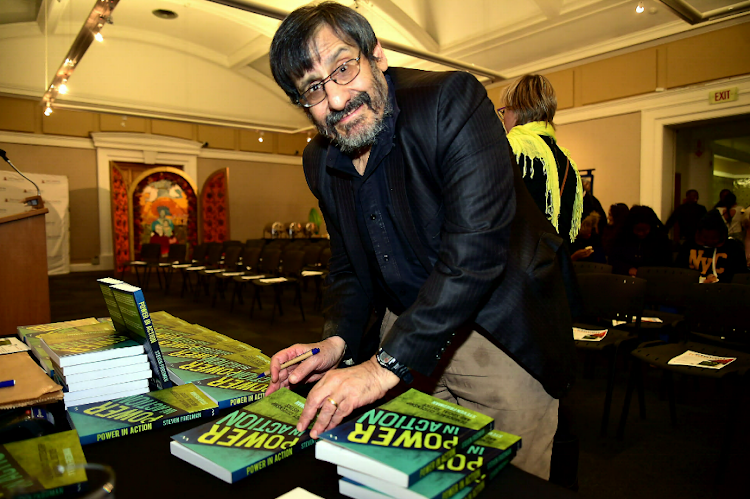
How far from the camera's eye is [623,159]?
773 centimetres

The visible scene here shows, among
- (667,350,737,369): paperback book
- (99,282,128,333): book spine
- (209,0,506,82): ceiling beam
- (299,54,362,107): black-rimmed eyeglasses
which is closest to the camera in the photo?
(299,54,362,107): black-rimmed eyeglasses

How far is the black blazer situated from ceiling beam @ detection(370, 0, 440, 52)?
848cm

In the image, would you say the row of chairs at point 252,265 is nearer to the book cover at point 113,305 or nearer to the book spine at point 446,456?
the book cover at point 113,305

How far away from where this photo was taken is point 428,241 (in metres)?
1.03

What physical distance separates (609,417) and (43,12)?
11.9 m

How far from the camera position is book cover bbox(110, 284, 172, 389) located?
103cm

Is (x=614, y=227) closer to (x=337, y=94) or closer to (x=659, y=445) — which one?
(x=659, y=445)

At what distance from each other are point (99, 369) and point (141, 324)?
116 mm

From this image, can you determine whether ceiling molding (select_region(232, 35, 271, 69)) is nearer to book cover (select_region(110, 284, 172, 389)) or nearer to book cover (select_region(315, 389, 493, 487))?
book cover (select_region(110, 284, 172, 389))

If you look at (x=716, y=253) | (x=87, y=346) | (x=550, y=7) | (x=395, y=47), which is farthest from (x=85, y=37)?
(x=716, y=253)

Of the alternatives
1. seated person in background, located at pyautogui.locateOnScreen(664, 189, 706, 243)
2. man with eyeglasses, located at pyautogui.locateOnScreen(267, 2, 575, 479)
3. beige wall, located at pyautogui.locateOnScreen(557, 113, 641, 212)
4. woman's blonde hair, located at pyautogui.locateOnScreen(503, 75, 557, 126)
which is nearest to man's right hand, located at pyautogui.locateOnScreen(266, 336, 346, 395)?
man with eyeglasses, located at pyautogui.locateOnScreen(267, 2, 575, 479)

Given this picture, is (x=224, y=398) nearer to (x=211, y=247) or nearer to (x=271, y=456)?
(x=271, y=456)

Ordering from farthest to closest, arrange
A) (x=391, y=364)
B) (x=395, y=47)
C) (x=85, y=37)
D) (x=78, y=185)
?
1. (x=78, y=185)
2. (x=395, y=47)
3. (x=85, y=37)
4. (x=391, y=364)

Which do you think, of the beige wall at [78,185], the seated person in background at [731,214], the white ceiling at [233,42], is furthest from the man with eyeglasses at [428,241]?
the beige wall at [78,185]
